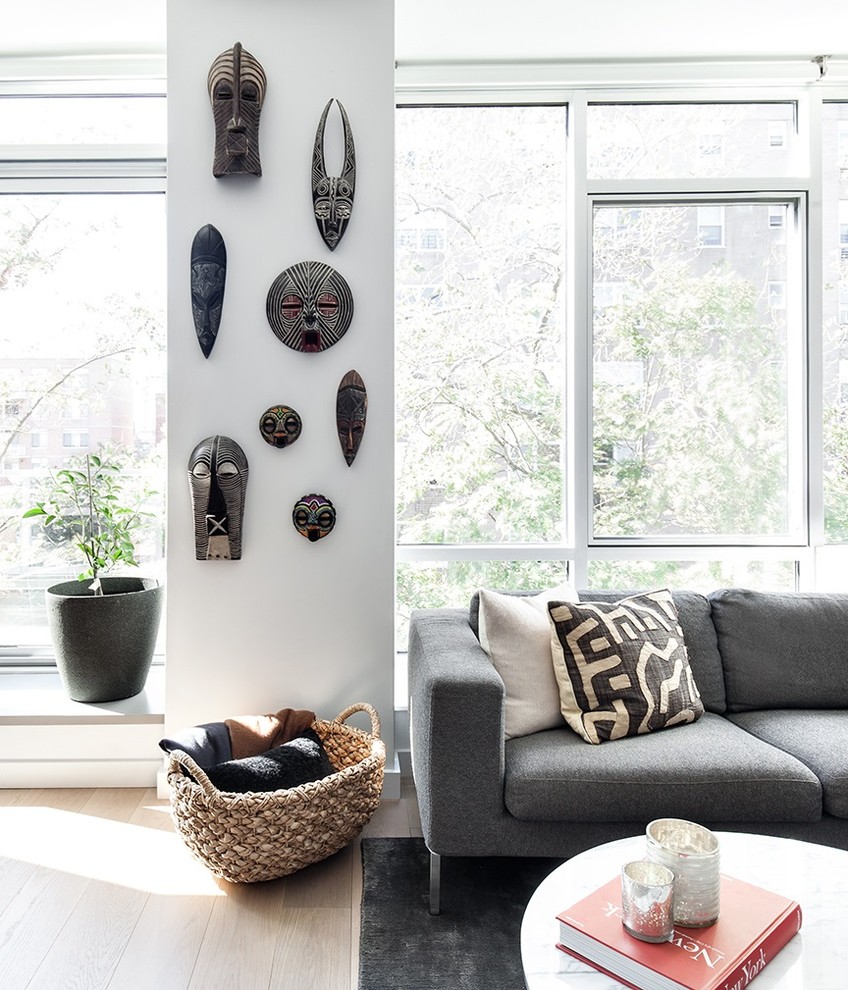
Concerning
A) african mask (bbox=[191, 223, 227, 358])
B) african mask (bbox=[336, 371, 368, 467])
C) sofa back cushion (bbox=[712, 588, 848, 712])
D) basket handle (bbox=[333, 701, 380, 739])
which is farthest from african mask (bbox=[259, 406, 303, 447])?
sofa back cushion (bbox=[712, 588, 848, 712])

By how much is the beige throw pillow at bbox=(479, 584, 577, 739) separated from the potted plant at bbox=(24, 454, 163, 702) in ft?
4.15

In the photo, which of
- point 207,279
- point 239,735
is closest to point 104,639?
point 239,735

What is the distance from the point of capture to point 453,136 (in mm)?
2906

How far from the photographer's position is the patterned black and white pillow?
203 centimetres

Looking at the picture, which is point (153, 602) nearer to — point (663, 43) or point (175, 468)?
point (175, 468)

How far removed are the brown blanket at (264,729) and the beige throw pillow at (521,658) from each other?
683 mm

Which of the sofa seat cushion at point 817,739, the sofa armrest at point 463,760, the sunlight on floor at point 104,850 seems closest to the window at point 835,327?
the sofa seat cushion at point 817,739

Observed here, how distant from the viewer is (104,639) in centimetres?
259

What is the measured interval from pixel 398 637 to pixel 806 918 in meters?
1.86

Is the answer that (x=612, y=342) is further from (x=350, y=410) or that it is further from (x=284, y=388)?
(x=284, y=388)

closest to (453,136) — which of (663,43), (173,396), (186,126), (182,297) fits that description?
(663,43)

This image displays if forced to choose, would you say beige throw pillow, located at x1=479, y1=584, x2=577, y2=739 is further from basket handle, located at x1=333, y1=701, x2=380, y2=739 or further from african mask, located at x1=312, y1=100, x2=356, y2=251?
african mask, located at x1=312, y1=100, x2=356, y2=251

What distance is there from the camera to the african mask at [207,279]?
246 centimetres

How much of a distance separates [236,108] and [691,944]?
2524 millimetres
